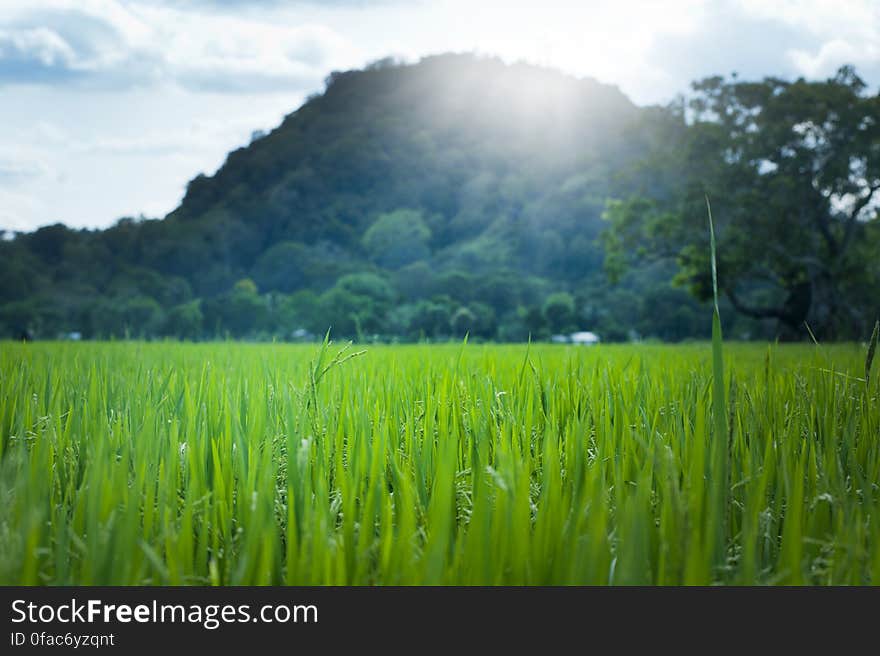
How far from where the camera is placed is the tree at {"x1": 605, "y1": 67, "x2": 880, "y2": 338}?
20391mm

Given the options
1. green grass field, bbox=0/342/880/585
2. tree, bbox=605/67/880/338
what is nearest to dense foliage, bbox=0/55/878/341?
tree, bbox=605/67/880/338

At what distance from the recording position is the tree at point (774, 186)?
20.4 m

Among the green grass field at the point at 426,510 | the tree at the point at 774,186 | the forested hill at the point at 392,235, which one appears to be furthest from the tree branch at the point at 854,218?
the green grass field at the point at 426,510


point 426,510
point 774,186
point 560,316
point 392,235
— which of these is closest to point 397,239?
point 392,235

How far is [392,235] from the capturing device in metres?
81.8

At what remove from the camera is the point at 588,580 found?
0.85 metres

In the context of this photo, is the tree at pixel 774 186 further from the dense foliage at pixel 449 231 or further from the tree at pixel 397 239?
the tree at pixel 397 239

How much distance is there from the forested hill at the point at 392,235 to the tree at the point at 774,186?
17152 mm

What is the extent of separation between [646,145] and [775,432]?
24.6 metres

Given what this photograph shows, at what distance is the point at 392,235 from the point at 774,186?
211 ft

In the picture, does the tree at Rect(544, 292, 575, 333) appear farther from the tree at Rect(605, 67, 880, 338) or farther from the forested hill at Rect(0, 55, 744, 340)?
the tree at Rect(605, 67, 880, 338)

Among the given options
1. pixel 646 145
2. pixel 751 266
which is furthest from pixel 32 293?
pixel 751 266

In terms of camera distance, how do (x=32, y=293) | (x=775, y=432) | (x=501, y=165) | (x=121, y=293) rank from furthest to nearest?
(x=501, y=165)
(x=121, y=293)
(x=32, y=293)
(x=775, y=432)
